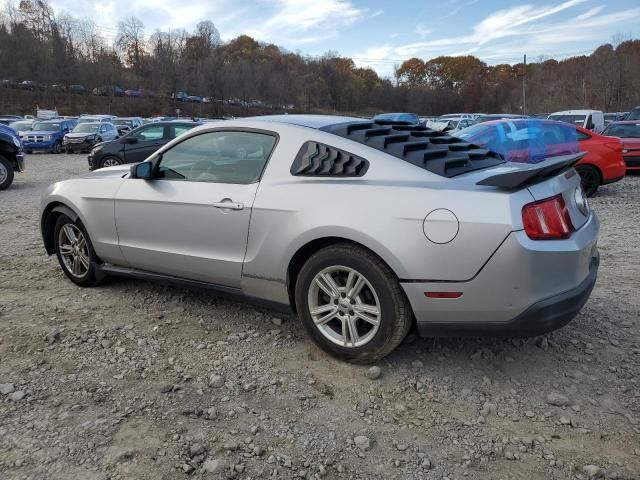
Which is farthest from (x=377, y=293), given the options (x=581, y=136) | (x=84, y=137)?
(x=84, y=137)

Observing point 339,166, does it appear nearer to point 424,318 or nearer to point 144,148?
point 424,318

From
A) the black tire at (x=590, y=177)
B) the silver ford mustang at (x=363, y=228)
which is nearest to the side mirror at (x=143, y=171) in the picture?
the silver ford mustang at (x=363, y=228)

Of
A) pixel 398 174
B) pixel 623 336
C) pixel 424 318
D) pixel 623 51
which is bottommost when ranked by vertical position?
pixel 623 336

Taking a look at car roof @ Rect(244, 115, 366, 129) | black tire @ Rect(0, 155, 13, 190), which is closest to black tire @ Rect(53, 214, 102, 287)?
car roof @ Rect(244, 115, 366, 129)

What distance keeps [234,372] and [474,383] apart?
1.46m

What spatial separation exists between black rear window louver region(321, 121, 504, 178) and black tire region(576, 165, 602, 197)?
719cm

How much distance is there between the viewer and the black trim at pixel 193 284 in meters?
3.55

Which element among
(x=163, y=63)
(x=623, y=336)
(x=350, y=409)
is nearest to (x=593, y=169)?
(x=623, y=336)

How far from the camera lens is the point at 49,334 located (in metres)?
3.72

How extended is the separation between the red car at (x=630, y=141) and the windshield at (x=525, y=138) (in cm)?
414

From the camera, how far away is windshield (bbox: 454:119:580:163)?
9133 mm

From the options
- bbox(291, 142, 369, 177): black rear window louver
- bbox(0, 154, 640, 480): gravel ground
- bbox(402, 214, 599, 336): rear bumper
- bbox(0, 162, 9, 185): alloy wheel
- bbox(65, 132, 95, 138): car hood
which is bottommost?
bbox(0, 154, 640, 480): gravel ground

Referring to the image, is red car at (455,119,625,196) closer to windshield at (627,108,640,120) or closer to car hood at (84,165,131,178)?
car hood at (84,165,131,178)

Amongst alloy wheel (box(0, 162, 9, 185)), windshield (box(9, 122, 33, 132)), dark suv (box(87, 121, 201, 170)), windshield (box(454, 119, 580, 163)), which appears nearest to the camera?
windshield (box(454, 119, 580, 163))
